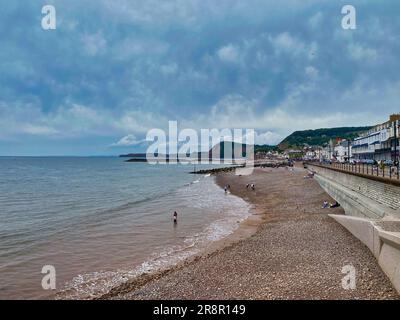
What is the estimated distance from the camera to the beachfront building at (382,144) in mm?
50469

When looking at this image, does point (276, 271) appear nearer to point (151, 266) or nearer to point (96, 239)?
point (151, 266)

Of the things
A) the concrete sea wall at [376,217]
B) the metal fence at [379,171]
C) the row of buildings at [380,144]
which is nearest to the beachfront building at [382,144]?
the row of buildings at [380,144]

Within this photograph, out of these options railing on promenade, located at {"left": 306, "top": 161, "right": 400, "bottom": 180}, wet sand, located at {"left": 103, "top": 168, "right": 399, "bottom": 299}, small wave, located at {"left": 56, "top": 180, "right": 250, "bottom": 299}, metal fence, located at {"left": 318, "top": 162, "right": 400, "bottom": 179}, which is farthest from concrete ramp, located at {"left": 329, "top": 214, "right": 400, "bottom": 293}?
small wave, located at {"left": 56, "top": 180, "right": 250, "bottom": 299}

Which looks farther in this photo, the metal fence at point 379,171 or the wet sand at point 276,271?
the metal fence at point 379,171

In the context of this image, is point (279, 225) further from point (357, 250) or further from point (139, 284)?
point (139, 284)

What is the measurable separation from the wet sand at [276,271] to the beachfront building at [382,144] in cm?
3491

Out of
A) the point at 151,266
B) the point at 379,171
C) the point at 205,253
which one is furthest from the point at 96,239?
the point at 379,171

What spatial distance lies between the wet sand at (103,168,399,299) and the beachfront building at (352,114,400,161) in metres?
34.9

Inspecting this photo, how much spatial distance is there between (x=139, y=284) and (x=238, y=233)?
1020 centimetres

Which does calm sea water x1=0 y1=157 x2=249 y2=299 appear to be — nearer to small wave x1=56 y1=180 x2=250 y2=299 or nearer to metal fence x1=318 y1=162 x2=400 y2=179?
small wave x1=56 y1=180 x2=250 y2=299

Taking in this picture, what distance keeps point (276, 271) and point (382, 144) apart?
53.8 m

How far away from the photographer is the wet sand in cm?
1037

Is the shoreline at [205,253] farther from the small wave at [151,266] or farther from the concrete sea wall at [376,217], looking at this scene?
the concrete sea wall at [376,217]
